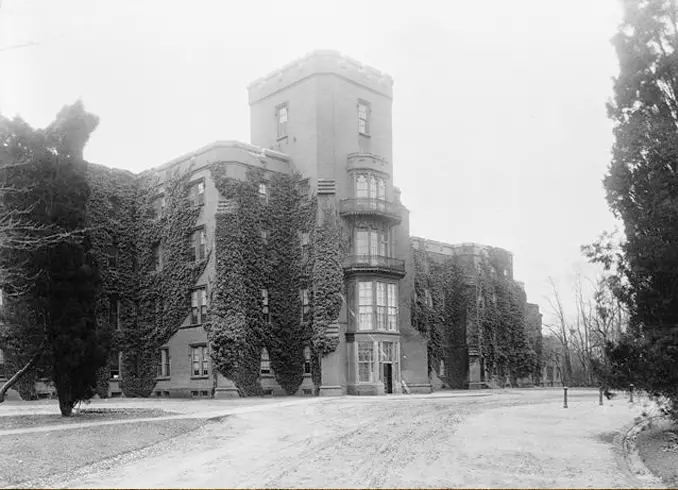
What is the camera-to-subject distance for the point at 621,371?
17.9 m

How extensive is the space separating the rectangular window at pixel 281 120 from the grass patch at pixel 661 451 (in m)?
30.5

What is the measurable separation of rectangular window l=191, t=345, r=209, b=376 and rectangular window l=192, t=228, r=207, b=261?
17.1 ft

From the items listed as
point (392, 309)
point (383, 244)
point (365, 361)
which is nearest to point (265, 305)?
point (365, 361)

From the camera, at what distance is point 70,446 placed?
1645 centimetres

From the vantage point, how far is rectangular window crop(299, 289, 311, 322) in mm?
42344

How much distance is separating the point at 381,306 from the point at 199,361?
35.4 ft

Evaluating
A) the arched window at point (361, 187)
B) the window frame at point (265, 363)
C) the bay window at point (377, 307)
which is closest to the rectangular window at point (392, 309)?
the bay window at point (377, 307)

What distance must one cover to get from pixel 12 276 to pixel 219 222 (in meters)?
18.9

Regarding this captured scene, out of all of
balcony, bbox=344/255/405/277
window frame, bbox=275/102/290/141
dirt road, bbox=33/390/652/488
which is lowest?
dirt road, bbox=33/390/652/488

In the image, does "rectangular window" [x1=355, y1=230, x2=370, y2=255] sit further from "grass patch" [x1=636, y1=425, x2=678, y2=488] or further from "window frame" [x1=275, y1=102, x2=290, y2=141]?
"grass patch" [x1=636, y1=425, x2=678, y2=488]

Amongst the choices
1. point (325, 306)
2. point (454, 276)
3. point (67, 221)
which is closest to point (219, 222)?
point (325, 306)

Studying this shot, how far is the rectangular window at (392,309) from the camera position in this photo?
140ft

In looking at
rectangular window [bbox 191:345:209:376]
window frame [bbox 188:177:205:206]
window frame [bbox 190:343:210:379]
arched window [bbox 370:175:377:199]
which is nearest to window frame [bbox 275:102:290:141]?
window frame [bbox 188:177:205:206]

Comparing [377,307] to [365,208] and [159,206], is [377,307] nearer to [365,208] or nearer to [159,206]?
[365,208]
